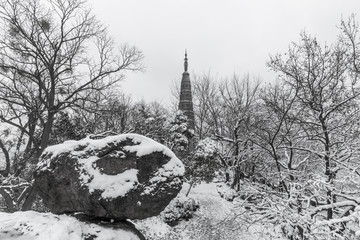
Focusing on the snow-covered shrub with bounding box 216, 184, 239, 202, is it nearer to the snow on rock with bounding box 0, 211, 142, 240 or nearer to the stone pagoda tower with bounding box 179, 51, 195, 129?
the stone pagoda tower with bounding box 179, 51, 195, 129

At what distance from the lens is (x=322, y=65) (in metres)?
8.21

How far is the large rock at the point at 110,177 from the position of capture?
559cm

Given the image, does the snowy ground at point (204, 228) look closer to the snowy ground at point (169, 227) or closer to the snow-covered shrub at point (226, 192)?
the snowy ground at point (169, 227)

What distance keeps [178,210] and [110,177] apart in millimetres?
9290

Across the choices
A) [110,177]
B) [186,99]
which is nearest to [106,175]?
[110,177]

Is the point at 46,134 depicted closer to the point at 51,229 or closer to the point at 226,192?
the point at 51,229

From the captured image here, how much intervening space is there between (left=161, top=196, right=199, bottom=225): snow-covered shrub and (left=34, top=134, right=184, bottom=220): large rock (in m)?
8.02

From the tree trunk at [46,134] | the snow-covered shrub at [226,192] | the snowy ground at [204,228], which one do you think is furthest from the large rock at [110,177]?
the snow-covered shrub at [226,192]

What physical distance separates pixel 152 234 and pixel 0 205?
7.77 meters

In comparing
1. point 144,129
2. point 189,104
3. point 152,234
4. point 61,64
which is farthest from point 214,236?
point 189,104

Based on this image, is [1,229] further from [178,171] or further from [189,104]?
[189,104]

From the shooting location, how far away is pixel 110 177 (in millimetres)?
5684

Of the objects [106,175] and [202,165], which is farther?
[202,165]

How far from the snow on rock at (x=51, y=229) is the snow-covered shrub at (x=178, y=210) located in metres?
8.12
